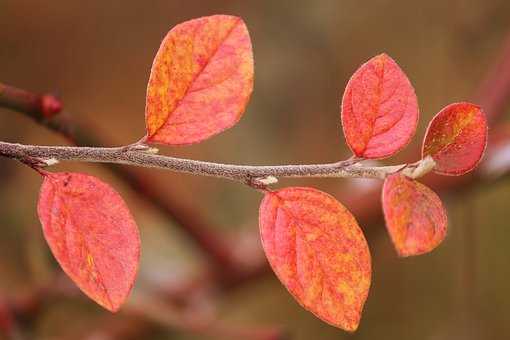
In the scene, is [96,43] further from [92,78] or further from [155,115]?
[155,115]

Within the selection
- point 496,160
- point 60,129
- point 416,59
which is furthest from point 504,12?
point 60,129

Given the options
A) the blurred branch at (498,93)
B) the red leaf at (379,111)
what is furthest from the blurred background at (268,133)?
the red leaf at (379,111)

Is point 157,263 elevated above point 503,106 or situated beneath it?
situated beneath

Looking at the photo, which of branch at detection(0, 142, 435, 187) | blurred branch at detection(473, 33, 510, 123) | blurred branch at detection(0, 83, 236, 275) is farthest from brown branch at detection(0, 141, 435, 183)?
blurred branch at detection(473, 33, 510, 123)

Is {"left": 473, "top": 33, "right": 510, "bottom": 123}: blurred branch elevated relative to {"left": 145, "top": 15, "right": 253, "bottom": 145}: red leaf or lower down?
lower down

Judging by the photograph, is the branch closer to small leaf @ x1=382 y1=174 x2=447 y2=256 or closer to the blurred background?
small leaf @ x1=382 y1=174 x2=447 y2=256
